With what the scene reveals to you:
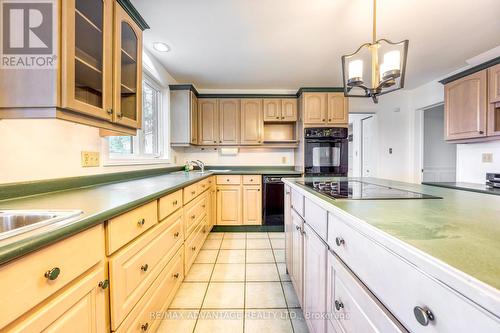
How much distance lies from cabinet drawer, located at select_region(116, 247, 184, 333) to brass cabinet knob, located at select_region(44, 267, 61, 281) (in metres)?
0.50

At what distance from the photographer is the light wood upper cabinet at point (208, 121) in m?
3.67

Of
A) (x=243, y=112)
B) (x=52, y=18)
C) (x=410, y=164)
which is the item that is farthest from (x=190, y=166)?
(x=410, y=164)

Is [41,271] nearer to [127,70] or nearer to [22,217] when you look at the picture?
[22,217]

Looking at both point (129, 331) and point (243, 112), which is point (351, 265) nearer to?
point (129, 331)

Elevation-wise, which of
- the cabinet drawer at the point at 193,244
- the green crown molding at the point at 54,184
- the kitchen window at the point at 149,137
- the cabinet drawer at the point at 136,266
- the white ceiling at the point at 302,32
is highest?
A: the white ceiling at the point at 302,32

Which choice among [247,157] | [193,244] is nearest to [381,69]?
[193,244]

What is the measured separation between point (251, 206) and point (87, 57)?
2631 mm

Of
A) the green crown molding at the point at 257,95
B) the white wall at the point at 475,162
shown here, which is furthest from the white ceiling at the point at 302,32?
the white wall at the point at 475,162

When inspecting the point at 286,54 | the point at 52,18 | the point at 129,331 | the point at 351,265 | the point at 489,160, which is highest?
the point at 286,54

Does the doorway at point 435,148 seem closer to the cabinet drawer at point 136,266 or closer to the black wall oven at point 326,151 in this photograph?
the black wall oven at point 326,151

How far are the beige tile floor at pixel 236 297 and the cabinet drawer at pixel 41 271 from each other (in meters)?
1.01

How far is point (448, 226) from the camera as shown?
2.10 ft

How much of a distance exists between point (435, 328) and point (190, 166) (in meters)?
3.50

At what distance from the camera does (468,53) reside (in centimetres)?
261
